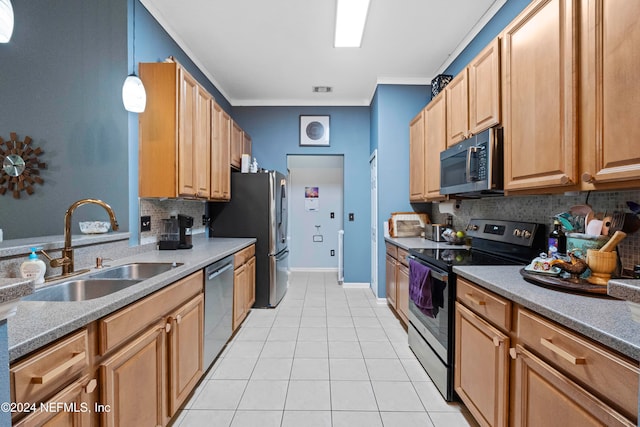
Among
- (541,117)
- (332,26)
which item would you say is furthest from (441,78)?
(541,117)

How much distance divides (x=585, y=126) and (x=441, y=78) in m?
2.01

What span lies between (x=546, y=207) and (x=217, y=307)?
2.44 metres

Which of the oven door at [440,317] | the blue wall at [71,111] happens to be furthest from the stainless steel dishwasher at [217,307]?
the oven door at [440,317]

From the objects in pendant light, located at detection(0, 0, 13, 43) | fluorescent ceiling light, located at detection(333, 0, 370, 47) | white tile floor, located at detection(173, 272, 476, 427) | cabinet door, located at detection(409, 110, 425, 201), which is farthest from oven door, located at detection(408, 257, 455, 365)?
pendant light, located at detection(0, 0, 13, 43)

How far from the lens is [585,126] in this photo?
120 centimetres

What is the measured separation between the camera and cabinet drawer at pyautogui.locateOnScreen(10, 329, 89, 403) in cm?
73

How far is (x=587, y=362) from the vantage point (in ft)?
2.79

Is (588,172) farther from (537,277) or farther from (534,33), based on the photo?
(534,33)

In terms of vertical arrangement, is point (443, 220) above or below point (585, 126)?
below

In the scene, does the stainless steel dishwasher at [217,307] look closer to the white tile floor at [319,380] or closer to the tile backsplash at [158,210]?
the white tile floor at [319,380]

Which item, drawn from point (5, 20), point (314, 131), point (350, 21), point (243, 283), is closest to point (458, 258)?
point (243, 283)

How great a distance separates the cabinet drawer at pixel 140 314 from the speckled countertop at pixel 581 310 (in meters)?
1.60

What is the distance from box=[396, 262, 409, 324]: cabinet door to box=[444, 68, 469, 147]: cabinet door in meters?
1.28

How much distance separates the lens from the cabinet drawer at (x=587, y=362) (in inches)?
29.2
